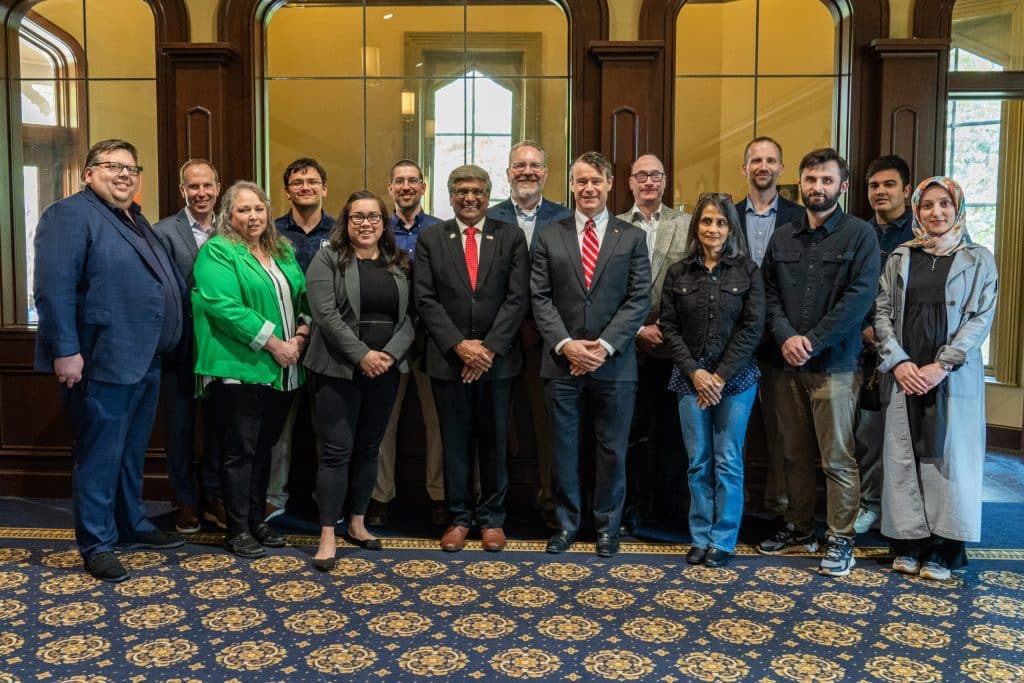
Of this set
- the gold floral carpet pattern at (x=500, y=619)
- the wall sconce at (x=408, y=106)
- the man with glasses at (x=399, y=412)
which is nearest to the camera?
the gold floral carpet pattern at (x=500, y=619)

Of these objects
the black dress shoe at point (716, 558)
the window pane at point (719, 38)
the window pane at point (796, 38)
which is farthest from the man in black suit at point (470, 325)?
the window pane at point (796, 38)

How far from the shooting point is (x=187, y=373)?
13.0 feet

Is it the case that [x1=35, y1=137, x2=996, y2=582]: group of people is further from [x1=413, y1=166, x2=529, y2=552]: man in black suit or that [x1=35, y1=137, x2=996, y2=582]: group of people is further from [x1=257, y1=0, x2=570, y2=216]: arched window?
[x1=257, y1=0, x2=570, y2=216]: arched window

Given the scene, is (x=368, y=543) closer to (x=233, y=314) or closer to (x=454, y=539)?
(x=454, y=539)

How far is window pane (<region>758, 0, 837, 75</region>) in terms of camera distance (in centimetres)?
485

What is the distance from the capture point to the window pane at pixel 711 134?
556 centimetres

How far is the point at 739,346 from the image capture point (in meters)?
3.56

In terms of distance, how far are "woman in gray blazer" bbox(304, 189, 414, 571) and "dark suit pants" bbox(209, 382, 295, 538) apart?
24cm

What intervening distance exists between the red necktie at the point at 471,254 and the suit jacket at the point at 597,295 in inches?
10.4

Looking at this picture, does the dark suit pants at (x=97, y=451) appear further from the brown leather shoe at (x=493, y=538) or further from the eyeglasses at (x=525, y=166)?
the eyeglasses at (x=525, y=166)

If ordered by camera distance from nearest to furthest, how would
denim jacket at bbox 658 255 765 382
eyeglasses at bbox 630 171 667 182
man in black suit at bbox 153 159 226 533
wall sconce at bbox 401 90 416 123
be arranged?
1. denim jacket at bbox 658 255 765 382
2. man in black suit at bbox 153 159 226 533
3. eyeglasses at bbox 630 171 667 182
4. wall sconce at bbox 401 90 416 123

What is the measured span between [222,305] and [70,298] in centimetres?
58

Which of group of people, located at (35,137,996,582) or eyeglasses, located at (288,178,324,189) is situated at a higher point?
eyeglasses, located at (288,178,324,189)

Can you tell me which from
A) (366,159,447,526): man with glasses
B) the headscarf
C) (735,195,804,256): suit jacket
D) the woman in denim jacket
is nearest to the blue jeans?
the woman in denim jacket
